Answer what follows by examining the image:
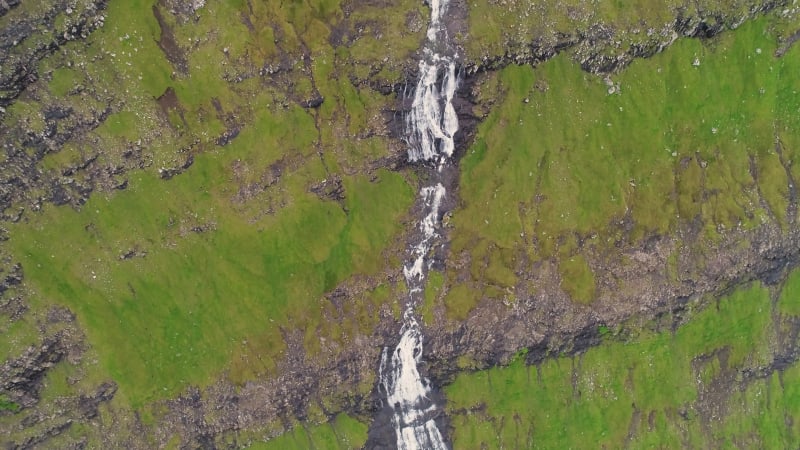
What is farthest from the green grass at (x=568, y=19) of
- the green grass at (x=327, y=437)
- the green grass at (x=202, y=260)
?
the green grass at (x=327, y=437)

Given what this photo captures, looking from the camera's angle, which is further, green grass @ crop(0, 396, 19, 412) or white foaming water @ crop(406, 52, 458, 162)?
white foaming water @ crop(406, 52, 458, 162)

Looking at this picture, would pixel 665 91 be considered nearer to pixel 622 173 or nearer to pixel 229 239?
pixel 622 173

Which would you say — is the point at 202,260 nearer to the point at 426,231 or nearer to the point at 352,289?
the point at 352,289

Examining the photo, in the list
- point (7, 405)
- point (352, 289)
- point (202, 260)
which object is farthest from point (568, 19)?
point (7, 405)

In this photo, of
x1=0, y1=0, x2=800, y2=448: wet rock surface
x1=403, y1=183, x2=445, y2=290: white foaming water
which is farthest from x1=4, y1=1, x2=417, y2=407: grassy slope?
x1=403, y1=183, x2=445, y2=290: white foaming water

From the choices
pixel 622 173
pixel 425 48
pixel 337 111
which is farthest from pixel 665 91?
pixel 337 111

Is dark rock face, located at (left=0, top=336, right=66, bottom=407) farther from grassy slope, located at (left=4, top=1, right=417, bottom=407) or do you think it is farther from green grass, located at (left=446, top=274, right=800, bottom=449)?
green grass, located at (left=446, top=274, right=800, bottom=449)
